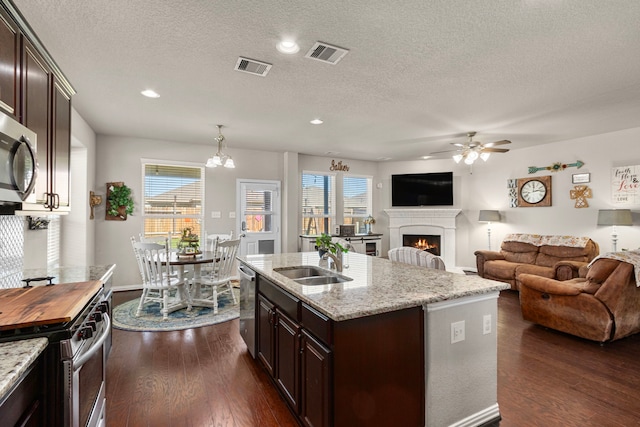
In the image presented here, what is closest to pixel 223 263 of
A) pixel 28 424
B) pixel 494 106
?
pixel 28 424

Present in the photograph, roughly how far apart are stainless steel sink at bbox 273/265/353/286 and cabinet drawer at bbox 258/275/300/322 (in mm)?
170

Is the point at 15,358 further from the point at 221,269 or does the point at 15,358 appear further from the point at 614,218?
the point at 614,218

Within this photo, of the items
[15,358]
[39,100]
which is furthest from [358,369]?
[39,100]

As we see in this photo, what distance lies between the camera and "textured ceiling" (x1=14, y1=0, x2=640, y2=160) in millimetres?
2094

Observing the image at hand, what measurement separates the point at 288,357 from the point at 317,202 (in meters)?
5.33

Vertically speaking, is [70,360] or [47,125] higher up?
[47,125]

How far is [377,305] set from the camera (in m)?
1.64

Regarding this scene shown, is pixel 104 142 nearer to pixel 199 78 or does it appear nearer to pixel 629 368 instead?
pixel 199 78

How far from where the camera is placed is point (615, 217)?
471cm

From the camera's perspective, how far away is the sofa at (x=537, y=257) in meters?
4.80

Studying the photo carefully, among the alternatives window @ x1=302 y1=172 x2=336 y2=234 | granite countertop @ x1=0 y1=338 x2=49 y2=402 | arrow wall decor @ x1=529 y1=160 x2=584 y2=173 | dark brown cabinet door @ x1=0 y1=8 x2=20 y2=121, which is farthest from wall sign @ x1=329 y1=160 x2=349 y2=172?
granite countertop @ x1=0 y1=338 x2=49 y2=402

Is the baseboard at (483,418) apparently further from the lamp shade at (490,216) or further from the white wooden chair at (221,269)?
the lamp shade at (490,216)

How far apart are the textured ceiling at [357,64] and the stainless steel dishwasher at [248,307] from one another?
6.32ft

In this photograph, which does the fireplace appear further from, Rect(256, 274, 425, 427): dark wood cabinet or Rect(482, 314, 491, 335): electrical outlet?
Rect(256, 274, 425, 427): dark wood cabinet
